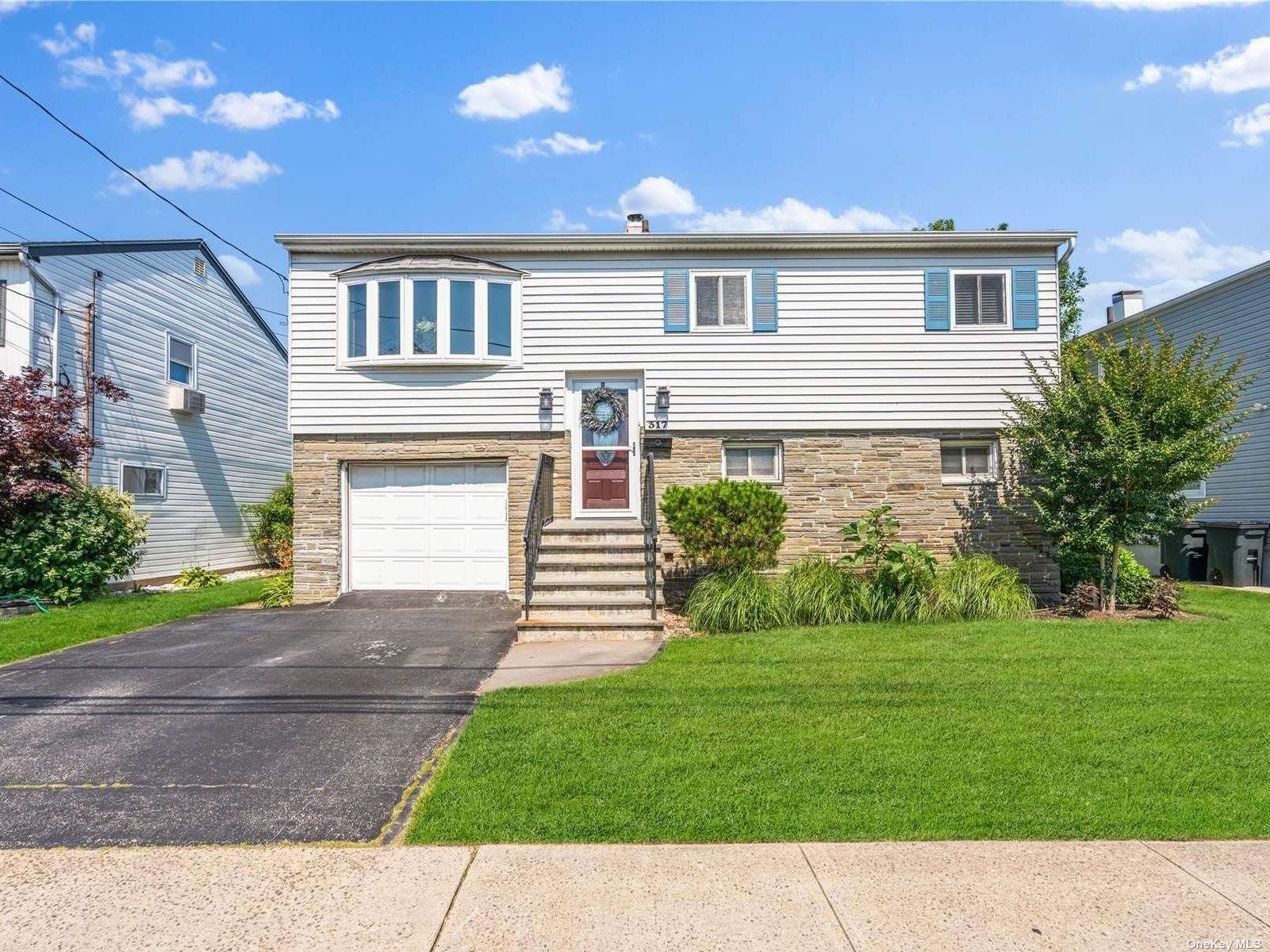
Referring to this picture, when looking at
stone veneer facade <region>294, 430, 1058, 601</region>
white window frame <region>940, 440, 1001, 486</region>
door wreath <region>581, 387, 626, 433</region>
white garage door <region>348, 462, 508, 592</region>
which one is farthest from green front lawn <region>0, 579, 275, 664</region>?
white window frame <region>940, 440, 1001, 486</region>

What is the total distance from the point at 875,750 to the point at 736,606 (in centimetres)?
409

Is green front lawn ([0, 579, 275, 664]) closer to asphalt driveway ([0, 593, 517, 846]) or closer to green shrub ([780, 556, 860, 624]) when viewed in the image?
asphalt driveway ([0, 593, 517, 846])

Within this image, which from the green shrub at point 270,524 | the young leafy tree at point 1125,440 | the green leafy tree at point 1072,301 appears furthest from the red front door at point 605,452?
the green leafy tree at point 1072,301

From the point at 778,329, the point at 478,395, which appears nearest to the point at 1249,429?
the point at 778,329

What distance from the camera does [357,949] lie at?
2.94m

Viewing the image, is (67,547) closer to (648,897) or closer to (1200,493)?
(648,897)

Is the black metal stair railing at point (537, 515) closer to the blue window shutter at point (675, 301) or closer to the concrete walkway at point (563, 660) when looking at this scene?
the concrete walkway at point (563, 660)

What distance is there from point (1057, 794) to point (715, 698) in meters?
2.42

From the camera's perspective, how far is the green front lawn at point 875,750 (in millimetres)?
3891

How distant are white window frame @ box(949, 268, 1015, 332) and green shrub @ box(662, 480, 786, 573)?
4.13 m

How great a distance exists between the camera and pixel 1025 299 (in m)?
11.3

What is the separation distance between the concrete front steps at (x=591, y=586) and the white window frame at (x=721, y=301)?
3.12 meters

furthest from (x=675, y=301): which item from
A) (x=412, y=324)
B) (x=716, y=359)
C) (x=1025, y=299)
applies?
(x=1025, y=299)

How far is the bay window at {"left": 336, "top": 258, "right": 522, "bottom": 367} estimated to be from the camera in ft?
36.1
